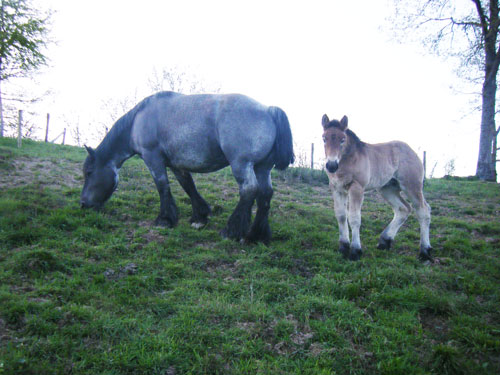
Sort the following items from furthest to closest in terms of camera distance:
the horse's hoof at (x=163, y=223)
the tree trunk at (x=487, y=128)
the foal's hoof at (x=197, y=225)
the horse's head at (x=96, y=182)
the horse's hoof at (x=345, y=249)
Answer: the tree trunk at (x=487, y=128) < the horse's head at (x=96, y=182) < the foal's hoof at (x=197, y=225) < the horse's hoof at (x=163, y=223) < the horse's hoof at (x=345, y=249)

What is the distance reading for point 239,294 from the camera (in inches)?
167

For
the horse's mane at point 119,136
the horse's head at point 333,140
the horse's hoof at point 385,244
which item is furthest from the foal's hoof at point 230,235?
the horse's mane at point 119,136

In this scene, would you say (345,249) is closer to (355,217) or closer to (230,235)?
(355,217)

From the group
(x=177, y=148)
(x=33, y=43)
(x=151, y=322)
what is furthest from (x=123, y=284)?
(x=33, y=43)

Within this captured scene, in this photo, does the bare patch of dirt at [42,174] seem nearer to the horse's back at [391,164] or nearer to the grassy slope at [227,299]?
the grassy slope at [227,299]

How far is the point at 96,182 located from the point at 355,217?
547cm

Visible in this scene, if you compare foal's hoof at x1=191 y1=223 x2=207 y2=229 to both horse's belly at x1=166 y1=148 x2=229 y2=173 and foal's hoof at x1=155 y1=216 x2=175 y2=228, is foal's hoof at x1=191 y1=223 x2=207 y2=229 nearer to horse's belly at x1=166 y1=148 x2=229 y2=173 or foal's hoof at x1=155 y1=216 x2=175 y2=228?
foal's hoof at x1=155 y1=216 x2=175 y2=228

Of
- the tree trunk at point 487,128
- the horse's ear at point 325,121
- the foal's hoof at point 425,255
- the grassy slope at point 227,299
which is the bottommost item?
the grassy slope at point 227,299

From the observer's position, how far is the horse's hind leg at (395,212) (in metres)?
6.24

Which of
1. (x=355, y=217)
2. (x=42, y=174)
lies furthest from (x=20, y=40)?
(x=355, y=217)

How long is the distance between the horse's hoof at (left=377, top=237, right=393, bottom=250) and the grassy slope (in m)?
0.16

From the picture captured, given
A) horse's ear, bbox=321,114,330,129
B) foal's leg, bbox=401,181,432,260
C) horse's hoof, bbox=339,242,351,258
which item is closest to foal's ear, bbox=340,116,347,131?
horse's ear, bbox=321,114,330,129

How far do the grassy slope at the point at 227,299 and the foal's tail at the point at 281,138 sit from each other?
1.54 meters

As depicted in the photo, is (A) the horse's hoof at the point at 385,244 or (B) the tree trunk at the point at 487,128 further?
(B) the tree trunk at the point at 487,128
